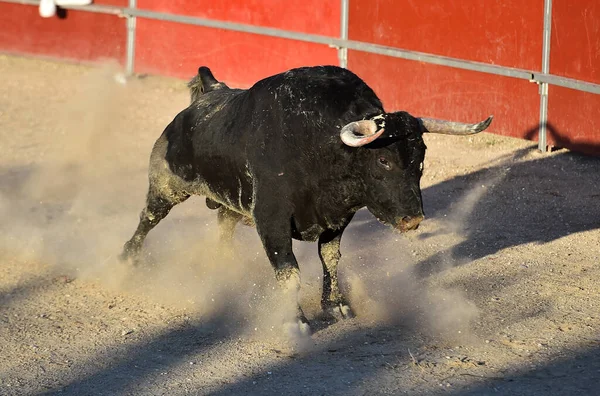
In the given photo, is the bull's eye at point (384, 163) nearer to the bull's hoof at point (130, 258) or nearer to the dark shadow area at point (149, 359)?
the dark shadow area at point (149, 359)

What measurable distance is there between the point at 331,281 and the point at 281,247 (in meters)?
0.50

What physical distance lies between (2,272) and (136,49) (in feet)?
23.7

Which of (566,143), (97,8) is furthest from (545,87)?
(97,8)

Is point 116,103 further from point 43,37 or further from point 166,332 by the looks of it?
point 166,332

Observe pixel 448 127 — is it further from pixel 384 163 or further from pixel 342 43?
pixel 342 43

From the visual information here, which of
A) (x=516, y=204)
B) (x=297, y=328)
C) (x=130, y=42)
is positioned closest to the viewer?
(x=297, y=328)

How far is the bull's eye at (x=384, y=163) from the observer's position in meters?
6.08

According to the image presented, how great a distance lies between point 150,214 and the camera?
7789mm

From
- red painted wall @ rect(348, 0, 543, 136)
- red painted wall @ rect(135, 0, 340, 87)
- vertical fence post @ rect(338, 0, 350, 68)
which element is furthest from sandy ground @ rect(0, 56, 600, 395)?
red painted wall @ rect(135, 0, 340, 87)

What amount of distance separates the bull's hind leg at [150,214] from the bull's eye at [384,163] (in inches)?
76.6

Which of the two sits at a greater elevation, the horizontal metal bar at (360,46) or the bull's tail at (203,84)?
the bull's tail at (203,84)

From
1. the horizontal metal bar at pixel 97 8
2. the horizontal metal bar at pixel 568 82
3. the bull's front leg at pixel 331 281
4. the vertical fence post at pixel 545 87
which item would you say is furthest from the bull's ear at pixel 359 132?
the horizontal metal bar at pixel 97 8

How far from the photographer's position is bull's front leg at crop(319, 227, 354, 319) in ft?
22.1

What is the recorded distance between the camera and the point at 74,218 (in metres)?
9.21
